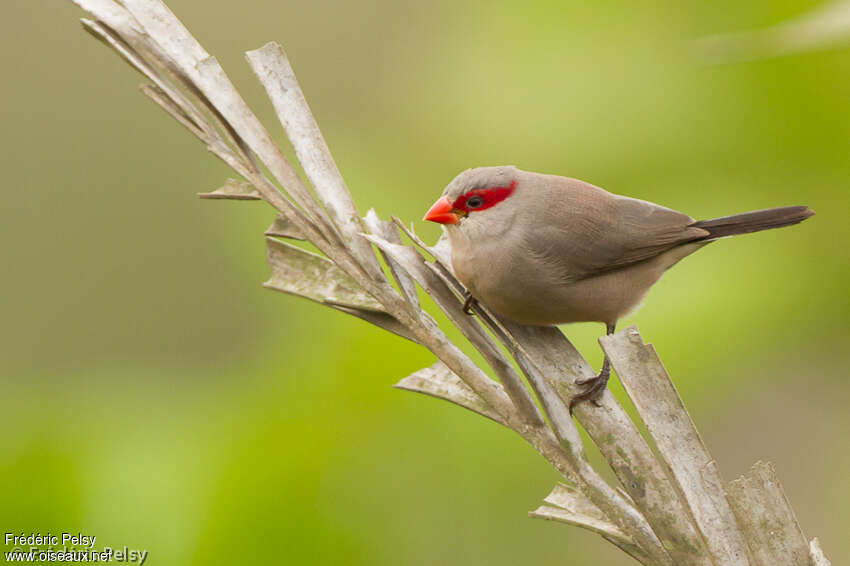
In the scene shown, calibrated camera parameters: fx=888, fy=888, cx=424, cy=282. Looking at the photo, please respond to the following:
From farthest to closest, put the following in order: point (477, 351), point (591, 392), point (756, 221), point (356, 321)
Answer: point (356, 321)
point (756, 221)
point (477, 351)
point (591, 392)

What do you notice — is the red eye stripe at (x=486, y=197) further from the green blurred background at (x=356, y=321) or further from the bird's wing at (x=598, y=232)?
the green blurred background at (x=356, y=321)

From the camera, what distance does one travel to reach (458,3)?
2684 mm

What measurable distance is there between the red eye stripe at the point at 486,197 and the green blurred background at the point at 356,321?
37cm

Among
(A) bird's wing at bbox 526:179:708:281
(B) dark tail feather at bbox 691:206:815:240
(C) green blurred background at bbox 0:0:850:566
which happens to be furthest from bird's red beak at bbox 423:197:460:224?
(B) dark tail feather at bbox 691:206:815:240

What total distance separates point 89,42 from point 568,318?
2.08 meters

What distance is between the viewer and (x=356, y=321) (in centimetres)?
191

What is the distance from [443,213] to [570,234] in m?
0.23

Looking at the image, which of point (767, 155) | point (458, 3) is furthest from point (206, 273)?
point (767, 155)

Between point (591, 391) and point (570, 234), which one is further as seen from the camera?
point (570, 234)

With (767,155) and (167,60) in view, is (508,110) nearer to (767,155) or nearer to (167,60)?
(767,155)

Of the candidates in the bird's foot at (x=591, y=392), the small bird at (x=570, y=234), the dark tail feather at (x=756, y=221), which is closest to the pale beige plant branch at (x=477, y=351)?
the bird's foot at (x=591, y=392)

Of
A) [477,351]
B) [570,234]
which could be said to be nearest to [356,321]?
[570,234]

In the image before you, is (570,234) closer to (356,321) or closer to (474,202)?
(474,202)

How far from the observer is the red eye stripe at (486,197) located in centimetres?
161
